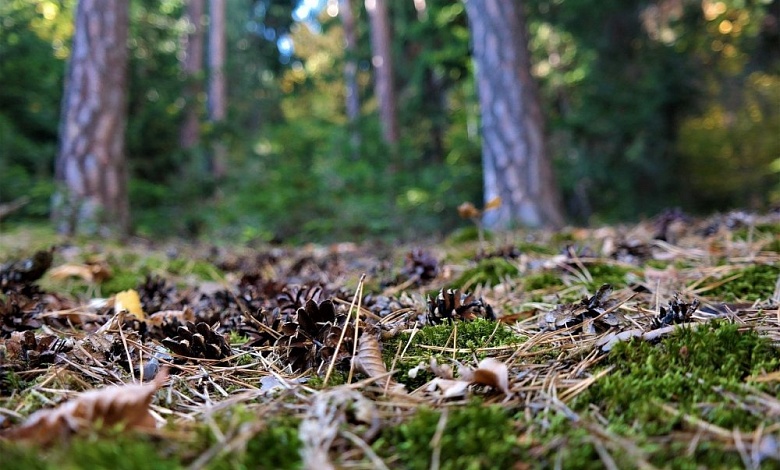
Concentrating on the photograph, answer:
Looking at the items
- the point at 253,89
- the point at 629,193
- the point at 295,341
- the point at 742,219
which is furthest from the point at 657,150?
the point at 253,89

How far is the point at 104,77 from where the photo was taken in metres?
4.88

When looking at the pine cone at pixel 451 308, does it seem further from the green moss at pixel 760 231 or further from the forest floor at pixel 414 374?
the green moss at pixel 760 231

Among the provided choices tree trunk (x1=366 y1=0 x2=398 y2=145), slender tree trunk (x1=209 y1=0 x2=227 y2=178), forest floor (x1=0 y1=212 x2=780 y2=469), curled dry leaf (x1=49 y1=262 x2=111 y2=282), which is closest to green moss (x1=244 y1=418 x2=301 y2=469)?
forest floor (x1=0 y1=212 x2=780 y2=469)

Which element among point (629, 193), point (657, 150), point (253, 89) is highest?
point (253, 89)

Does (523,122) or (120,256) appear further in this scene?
(523,122)

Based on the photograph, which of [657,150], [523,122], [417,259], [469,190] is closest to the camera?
[417,259]

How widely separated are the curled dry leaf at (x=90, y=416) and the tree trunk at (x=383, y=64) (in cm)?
820

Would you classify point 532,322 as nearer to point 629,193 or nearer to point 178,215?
point 178,215

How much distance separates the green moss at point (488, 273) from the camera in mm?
2032

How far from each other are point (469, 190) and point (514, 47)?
2441 mm

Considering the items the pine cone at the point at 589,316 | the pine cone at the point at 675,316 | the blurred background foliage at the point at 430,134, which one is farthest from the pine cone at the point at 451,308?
the blurred background foliage at the point at 430,134

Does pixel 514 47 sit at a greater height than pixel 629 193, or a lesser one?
greater

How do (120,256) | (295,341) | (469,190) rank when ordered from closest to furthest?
(295,341), (120,256), (469,190)

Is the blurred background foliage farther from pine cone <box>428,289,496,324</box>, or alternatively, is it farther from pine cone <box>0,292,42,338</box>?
pine cone <box>428,289,496,324</box>
